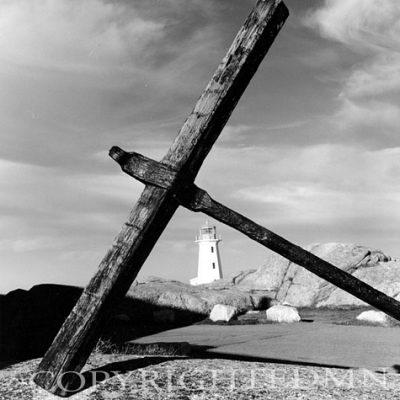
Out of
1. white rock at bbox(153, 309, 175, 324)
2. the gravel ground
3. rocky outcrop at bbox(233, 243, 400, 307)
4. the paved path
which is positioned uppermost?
rocky outcrop at bbox(233, 243, 400, 307)

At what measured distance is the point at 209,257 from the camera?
45.6 m

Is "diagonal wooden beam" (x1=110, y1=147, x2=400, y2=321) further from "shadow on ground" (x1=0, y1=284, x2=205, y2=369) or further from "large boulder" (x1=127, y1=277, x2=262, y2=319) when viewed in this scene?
"large boulder" (x1=127, y1=277, x2=262, y2=319)

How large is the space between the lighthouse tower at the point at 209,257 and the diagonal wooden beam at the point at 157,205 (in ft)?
137

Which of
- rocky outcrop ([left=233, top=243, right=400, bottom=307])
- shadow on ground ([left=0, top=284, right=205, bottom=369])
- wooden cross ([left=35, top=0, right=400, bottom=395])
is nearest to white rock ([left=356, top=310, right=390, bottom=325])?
rocky outcrop ([left=233, top=243, right=400, bottom=307])

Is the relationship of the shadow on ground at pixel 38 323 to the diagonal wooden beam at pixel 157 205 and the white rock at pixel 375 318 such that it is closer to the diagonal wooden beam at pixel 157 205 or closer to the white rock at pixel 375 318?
the diagonal wooden beam at pixel 157 205

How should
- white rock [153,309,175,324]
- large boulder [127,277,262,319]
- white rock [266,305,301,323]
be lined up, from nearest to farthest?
white rock [266,305,301,323]
white rock [153,309,175,324]
large boulder [127,277,262,319]

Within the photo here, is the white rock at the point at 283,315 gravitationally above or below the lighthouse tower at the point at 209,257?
below

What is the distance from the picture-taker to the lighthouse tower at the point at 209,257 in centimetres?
4566

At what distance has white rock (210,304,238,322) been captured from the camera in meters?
13.2

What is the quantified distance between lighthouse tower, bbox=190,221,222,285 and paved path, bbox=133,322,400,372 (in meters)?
33.6

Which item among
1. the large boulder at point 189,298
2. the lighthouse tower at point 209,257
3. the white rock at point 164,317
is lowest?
the white rock at point 164,317

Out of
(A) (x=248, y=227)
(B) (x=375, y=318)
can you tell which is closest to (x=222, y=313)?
(B) (x=375, y=318)

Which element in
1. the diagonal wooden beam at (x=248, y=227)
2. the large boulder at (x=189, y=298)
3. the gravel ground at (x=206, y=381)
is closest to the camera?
the diagonal wooden beam at (x=248, y=227)

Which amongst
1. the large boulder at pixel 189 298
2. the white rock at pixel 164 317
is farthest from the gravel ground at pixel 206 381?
the large boulder at pixel 189 298
